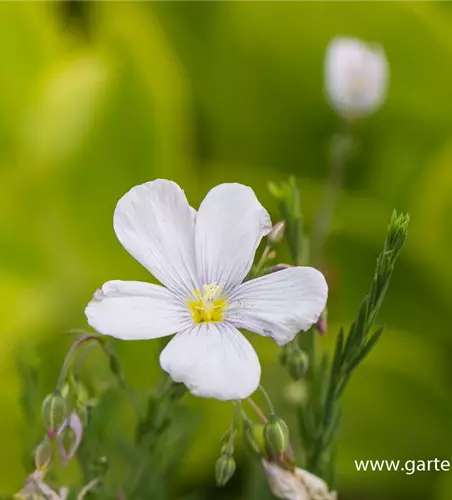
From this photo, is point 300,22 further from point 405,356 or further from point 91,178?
point 405,356

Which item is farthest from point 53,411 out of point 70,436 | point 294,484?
point 294,484

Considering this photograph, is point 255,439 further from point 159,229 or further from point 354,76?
point 354,76

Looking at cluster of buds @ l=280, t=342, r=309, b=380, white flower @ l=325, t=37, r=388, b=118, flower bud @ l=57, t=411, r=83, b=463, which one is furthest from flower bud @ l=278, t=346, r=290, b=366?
white flower @ l=325, t=37, r=388, b=118

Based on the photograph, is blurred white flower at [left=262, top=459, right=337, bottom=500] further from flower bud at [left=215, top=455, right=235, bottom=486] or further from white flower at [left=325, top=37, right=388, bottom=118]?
white flower at [left=325, top=37, right=388, bottom=118]

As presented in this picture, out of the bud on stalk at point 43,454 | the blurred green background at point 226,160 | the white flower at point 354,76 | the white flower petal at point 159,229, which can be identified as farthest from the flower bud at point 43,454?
the white flower at point 354,76

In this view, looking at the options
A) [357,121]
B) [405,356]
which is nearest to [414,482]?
[405,356]

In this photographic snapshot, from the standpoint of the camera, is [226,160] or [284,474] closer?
[284,474]
